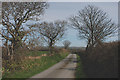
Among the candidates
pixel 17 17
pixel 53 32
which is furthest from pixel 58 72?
pixel 53 32

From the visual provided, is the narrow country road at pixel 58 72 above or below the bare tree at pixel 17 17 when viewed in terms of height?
below

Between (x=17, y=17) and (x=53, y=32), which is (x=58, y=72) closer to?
(x=17, y=17)

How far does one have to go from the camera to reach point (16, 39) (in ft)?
A: 63.5

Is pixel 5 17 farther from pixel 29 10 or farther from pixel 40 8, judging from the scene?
pixel 40 8

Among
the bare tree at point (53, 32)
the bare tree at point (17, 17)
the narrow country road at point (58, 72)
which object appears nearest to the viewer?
the narrow country road at point (58, 72)

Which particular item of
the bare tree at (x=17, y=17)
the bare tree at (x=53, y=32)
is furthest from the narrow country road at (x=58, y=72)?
the bare tree at (x=53, y=32)

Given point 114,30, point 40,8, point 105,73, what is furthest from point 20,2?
point 114,30

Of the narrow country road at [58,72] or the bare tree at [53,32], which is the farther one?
the bare tree at [53,32]

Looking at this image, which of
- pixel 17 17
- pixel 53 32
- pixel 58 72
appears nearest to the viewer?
pixel 58 72

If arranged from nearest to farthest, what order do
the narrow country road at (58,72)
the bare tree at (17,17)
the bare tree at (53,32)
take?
the narrow country road at (58,72)
the bare tree at (17,17)
the bare tree at (53,32)

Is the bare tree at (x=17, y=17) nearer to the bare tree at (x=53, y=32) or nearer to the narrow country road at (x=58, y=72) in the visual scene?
the narrow country road at (x=58, y=72)

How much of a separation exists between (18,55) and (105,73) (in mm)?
11360

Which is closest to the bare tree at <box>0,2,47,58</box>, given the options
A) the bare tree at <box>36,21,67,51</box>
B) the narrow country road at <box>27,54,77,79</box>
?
the narrow country road at <box>27,54,77,79</box>

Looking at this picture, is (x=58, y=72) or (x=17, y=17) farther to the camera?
(x=17, y=17)
